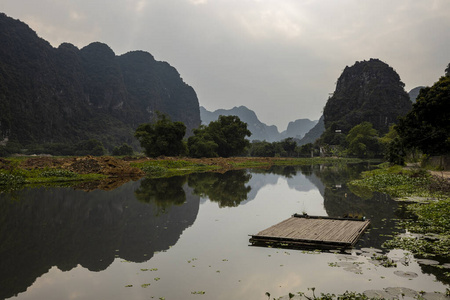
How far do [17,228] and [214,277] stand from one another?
11122 millimetres

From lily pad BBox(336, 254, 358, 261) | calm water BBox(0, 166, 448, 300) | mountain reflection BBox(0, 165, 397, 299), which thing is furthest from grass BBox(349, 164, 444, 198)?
lily pad BBox(336, 254, 358, 261)

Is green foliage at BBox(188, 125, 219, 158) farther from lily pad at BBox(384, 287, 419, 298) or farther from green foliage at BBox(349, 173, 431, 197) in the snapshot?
lily pad at BBox(384, 287, 419, 298)

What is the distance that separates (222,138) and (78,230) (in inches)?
3319

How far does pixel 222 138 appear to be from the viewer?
9912cm

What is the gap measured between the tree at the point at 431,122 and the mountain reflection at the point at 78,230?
29271mm

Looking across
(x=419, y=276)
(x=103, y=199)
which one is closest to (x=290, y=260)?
(x=419, y=276)

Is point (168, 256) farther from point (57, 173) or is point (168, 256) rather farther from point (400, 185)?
point (57, 173)

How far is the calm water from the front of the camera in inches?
351

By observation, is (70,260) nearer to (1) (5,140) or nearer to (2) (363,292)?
(2) (363,292)

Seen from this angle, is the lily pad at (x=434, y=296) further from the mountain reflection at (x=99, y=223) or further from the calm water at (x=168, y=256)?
the mountain reflection at (x=99, y=223)

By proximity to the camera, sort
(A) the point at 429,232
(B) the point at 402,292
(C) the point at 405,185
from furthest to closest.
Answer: (C) the point at 405,185 < (A) the point at 429,232 < (B) the point at 402,292

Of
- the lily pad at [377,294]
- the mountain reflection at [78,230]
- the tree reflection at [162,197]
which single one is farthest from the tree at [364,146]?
the lily pad at [377,294]

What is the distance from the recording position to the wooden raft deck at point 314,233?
1261 centimetres

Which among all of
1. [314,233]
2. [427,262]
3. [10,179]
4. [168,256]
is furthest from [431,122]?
Answer: [10,179]
